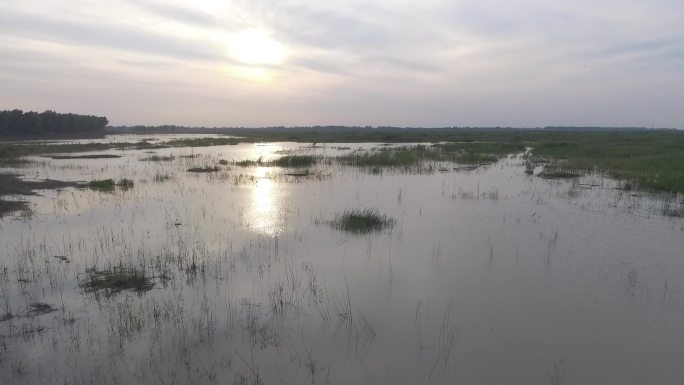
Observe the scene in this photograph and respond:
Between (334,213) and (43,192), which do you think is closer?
(334,213)

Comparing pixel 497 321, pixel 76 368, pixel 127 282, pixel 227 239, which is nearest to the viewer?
pixel 76 368

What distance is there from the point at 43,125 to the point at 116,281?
74.9 m

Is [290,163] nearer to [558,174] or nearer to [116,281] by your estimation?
[558,174]

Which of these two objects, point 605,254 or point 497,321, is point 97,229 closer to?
point 497,321

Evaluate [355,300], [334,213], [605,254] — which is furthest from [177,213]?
[605,254]

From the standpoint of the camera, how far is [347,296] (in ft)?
23.7

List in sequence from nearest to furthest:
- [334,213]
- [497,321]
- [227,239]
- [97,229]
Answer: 1. [497,321]
2. [227,239]
3. [97,229]
4. [334,213]

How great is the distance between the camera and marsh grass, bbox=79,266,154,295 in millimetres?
7383

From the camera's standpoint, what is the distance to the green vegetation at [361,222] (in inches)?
454

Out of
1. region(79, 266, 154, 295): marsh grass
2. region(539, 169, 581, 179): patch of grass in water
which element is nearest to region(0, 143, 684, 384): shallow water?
region(79, 266, 154, 295): marsh grass

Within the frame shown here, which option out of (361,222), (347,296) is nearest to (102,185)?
Answer: (361,222)

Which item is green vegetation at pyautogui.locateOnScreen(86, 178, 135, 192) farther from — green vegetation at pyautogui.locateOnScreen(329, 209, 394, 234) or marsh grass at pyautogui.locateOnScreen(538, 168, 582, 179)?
marsh grass at pyautogui.locateOnScreen(538, 168, 582, 179)

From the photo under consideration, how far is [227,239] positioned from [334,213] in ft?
12.5

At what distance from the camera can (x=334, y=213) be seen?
44.1 ft
